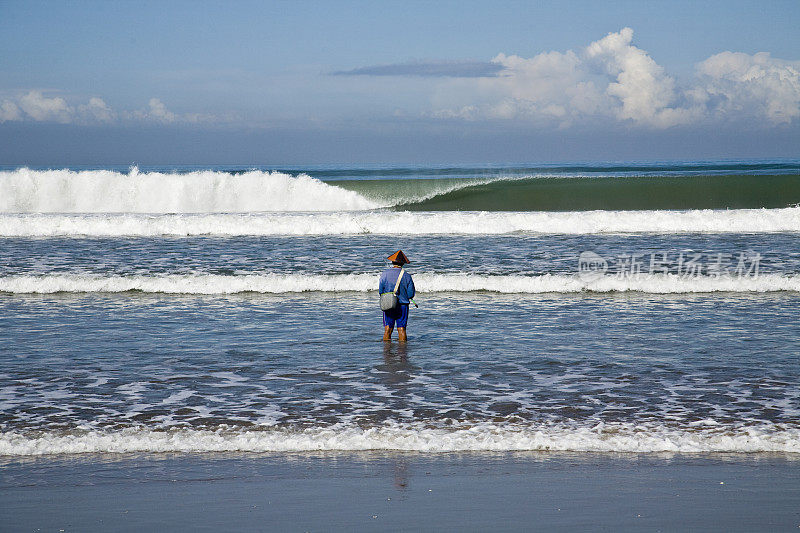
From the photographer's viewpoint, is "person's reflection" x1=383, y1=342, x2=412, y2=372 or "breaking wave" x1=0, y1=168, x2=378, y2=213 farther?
"breaking wave" x1=0, y1=168, x2=378, y2=213

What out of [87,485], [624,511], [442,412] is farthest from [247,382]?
[624,511]

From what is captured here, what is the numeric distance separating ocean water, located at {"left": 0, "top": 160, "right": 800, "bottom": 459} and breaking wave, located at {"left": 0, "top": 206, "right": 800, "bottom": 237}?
89 mm

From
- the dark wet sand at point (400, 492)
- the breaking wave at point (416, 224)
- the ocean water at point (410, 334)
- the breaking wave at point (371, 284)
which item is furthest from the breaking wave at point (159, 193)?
the dark wet sand at point (400, 492)

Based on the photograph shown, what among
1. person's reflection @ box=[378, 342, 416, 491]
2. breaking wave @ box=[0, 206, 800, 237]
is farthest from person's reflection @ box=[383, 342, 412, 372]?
breaking wave @ box=[0, 206, 800, 237]

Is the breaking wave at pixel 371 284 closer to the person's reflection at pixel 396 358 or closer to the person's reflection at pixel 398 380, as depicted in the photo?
the person's reflection at pixel 396 358

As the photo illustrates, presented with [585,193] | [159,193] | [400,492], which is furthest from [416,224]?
[400,492]

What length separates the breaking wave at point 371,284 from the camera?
15.6 m

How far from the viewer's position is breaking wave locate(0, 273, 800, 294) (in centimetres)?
1557

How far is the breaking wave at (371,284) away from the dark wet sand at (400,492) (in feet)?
Result: 32.0

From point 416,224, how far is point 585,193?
1609cm

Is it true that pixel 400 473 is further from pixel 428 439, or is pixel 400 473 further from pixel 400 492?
pixel 428 439

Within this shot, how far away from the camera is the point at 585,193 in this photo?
38.8 m

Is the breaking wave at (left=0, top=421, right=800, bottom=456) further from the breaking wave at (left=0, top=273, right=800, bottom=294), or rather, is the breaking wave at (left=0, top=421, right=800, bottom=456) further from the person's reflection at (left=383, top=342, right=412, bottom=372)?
the breaking wave at (left=0, top=273, right=800, bottom=294)

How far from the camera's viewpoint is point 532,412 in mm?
7359
